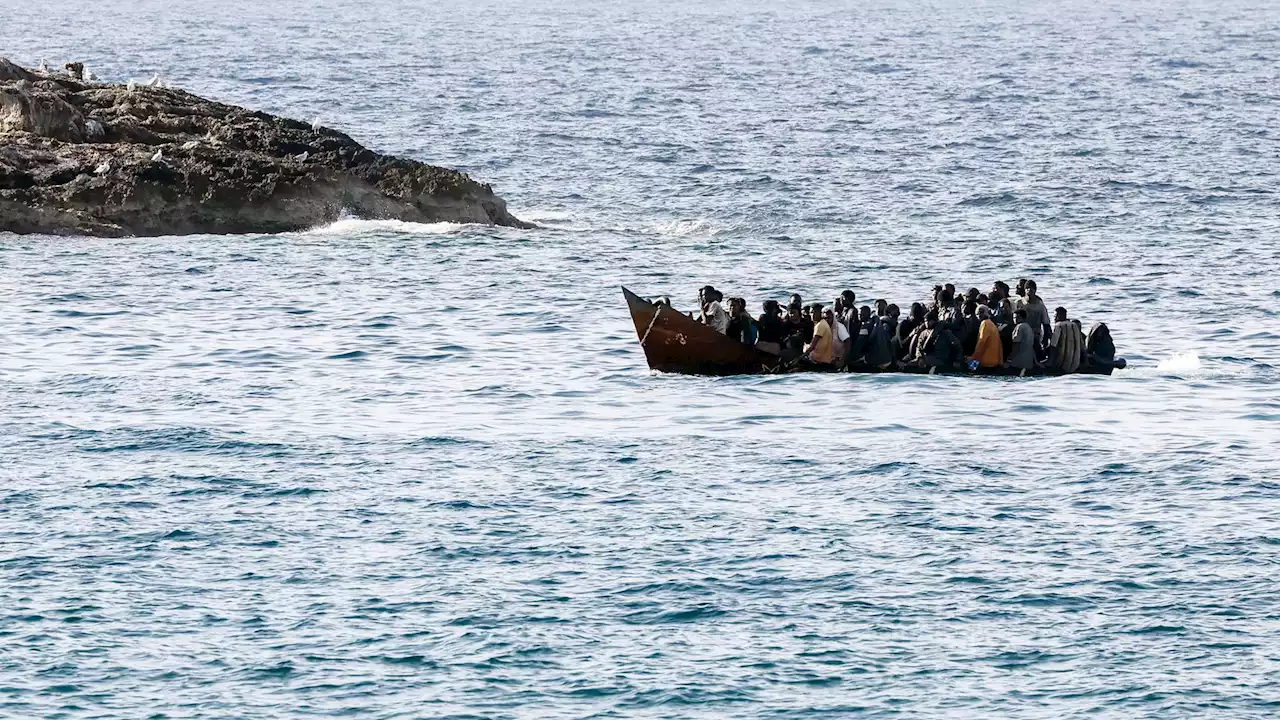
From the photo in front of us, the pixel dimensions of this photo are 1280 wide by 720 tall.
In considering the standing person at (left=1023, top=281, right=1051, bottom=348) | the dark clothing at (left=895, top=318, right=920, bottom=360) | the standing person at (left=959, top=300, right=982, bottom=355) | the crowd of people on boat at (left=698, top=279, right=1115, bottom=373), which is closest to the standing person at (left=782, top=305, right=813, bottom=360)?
the crowd of people on boat at (left=698, top=279, right=1115, bottom=373)

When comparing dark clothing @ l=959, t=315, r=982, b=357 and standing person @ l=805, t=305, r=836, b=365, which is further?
dark clothing @ l=959, t=315, r=982, b=357

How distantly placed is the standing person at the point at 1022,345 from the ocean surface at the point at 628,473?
45 centimetres

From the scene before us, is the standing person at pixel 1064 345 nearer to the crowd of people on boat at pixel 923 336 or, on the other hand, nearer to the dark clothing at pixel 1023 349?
the crowd of people on boat at pixel 923 336

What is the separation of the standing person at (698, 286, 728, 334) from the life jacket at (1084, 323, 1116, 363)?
A: 6570 millimetres

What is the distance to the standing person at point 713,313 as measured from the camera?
3697 centimetres

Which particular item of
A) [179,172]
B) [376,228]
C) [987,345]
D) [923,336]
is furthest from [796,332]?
[179,172]

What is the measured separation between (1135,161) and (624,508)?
4596 cm

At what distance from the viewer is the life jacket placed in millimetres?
36781

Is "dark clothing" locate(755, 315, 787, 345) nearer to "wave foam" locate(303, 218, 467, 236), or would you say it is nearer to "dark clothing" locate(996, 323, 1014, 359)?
"dark clothing" locate(996, 323, 1014, 359)

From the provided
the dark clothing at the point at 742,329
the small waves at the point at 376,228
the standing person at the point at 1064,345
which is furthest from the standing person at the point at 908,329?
the small waves at the point at 376,228

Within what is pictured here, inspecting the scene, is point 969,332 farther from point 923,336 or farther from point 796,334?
point 796,334

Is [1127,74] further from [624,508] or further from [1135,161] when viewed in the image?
[624,508]

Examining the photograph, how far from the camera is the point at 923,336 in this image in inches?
1439

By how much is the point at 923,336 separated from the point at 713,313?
3795mm
